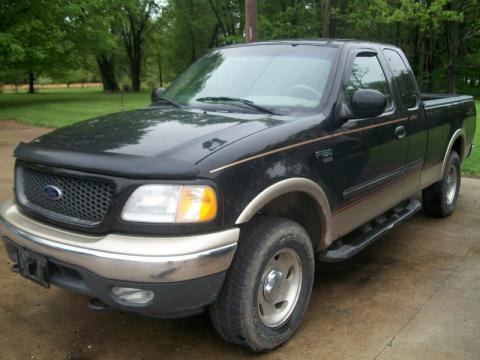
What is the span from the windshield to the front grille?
130 cm

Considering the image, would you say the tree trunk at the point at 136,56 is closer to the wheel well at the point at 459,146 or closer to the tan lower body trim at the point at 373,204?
the wheel well at the point at 459,146

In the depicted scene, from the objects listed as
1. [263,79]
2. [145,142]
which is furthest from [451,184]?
[145,142]

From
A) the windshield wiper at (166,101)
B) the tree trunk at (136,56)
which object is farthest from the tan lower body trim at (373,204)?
the tree trunk at (136,56)

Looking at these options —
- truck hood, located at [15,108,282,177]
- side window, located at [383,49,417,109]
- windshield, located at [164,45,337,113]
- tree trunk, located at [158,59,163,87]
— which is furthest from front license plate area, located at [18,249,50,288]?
tree trunk, located at [158,59,163,87]

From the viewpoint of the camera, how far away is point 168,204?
257 centimetres

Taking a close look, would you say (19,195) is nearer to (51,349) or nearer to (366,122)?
(51,349)

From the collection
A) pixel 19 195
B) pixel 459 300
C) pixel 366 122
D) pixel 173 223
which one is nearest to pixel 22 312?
pixel 19 195

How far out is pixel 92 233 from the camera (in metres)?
2.66

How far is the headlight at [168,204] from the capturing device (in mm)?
2555

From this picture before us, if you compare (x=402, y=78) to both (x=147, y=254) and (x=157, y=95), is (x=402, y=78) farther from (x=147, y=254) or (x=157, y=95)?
Result: (x=147, y=254)

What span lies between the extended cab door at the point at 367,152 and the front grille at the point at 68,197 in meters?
1.62

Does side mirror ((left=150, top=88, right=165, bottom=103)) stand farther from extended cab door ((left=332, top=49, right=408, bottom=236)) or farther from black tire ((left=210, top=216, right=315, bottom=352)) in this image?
black tire ((left=210, top=216, right=315, bottom=352))

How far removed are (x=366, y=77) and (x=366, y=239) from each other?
1.32m

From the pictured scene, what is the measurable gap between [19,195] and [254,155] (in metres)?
1.51
